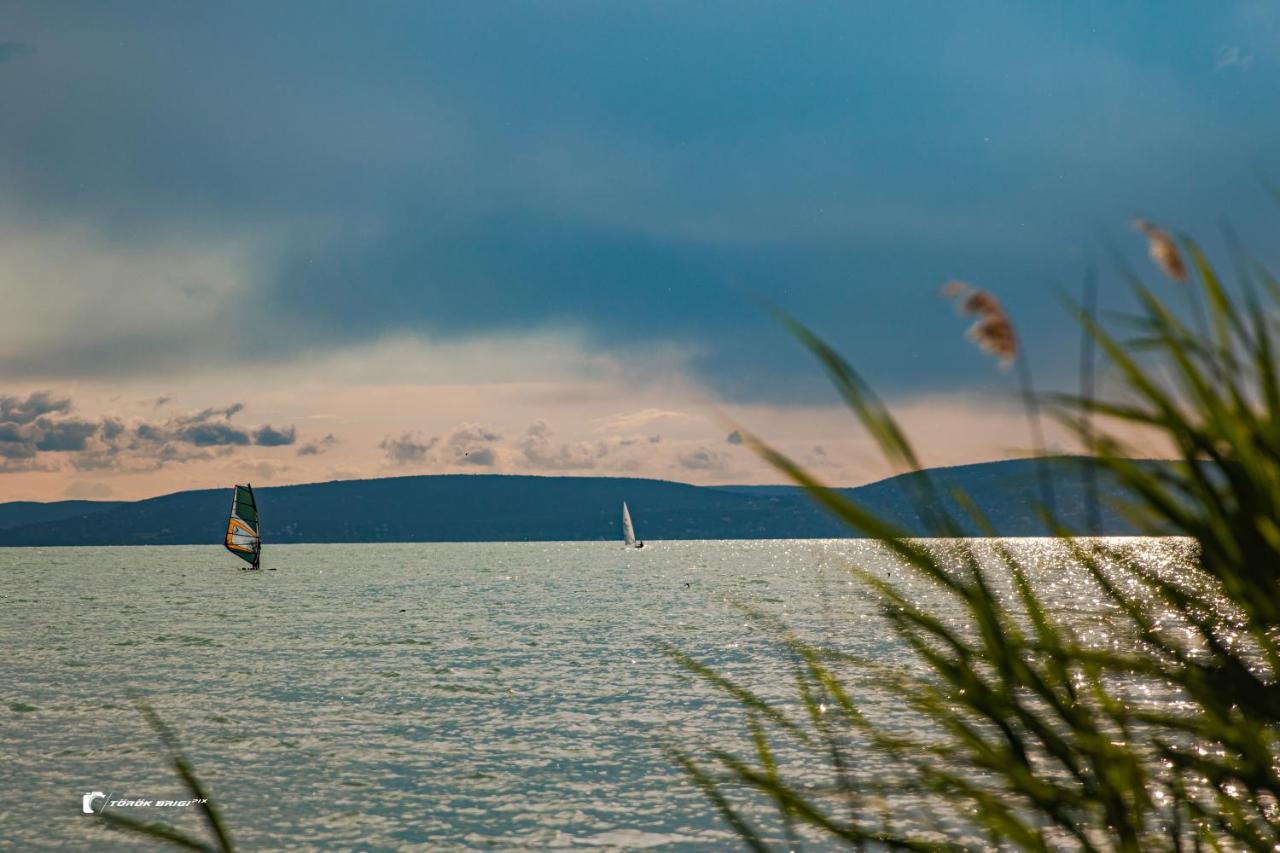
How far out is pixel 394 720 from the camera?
40812 millimetres

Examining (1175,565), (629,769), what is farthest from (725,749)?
(1175,565)

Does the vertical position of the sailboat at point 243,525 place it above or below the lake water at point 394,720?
above

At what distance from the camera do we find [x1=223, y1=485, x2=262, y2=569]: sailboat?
116 m

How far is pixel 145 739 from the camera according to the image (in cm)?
3712

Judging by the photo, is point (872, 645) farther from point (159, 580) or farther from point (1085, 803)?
point (159, 580)

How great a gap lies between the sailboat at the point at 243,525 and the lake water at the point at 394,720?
828 inches

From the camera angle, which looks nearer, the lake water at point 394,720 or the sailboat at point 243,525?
the lake water at point 394,720

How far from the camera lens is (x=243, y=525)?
129250mm

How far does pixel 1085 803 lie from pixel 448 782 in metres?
29.1

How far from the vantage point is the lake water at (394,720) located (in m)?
25.2

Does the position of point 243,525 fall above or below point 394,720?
above

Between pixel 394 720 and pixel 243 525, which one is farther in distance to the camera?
pixel 243 525

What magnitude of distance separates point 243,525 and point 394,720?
9605cm

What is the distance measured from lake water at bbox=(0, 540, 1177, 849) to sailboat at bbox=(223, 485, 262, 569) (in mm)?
21023
